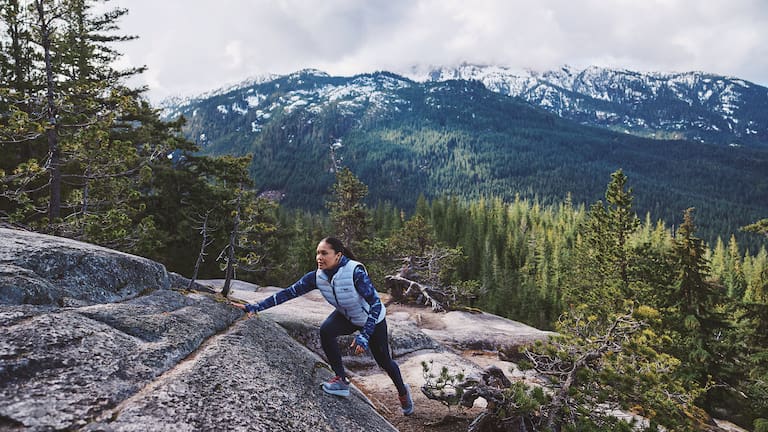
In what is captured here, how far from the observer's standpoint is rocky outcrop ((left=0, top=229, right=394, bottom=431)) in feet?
12.0

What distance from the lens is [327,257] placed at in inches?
242

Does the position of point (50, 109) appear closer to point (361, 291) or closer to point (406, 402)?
point (361, 291)

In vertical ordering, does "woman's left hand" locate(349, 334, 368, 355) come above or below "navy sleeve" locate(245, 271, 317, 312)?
below

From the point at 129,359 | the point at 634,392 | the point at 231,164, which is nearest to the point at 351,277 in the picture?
the point at 129,359

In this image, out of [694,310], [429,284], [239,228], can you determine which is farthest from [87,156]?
[694,310]

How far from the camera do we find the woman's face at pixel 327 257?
614 centimetres

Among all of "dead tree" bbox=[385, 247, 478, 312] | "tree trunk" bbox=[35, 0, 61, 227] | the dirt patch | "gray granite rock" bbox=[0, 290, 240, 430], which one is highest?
"tree trunk" bbox=[35, 0, 61, 227]

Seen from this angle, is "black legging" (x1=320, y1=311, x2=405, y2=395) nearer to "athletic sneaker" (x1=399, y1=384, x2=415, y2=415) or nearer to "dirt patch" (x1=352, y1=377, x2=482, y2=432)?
"athletic sneaker" (x1=399, y1=384, x2=415, y2=415)

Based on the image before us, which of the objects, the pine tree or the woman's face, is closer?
the woman's face

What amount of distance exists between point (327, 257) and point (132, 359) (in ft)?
9.23

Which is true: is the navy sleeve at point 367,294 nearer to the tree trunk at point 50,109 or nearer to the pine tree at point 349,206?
the tree trunk at point 50,109

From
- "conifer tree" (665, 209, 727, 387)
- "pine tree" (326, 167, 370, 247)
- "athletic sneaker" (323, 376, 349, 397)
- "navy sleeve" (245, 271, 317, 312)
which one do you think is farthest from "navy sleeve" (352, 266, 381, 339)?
"pine tree" (326, 167, 370, 247)

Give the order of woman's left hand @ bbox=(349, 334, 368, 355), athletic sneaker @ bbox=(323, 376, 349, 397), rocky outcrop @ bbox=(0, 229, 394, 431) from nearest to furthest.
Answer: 1. rocky outcrop @ bbox=(0, 229, 394, 431)
2. woman's left hand @ bbox=(349, 334, 368, 355)
3. athletic sneaker @ bbox=(323, 376, 349, 397)

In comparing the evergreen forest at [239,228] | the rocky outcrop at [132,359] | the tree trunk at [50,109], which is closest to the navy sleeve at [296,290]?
the rocky outcrop at [132,359]
